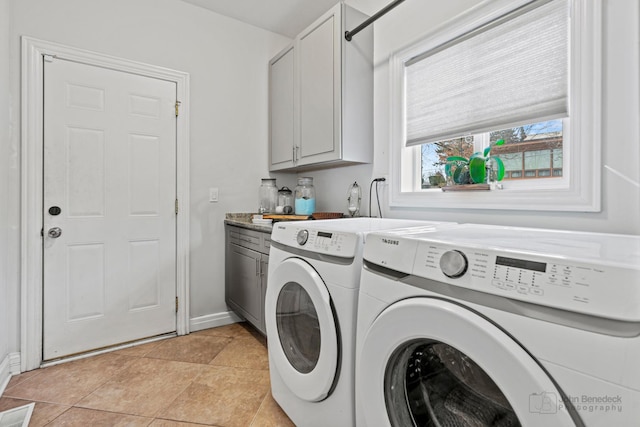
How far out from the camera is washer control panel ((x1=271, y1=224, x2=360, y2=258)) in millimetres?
1137

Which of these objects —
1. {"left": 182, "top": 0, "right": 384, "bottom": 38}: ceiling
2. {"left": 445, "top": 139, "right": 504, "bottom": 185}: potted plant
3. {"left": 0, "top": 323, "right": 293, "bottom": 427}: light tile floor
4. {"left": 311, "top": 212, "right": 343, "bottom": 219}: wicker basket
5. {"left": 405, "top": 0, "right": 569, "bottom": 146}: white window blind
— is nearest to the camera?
{"left": 405, "top": 0, "right": 569, "bottom": 146}: white window blind

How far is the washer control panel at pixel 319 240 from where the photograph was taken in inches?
44.8

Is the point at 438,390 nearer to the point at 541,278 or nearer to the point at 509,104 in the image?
the point at 541,278

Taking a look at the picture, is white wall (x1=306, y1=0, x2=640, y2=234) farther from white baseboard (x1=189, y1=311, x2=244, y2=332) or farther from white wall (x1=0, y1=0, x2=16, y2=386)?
white wall (x1=0, y1=0, x2=16, y2=386)

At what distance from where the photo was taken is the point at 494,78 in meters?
1.60

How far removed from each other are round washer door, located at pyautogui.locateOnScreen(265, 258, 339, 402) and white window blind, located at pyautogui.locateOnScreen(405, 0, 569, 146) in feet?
4.01

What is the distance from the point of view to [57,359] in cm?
207

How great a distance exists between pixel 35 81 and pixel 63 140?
378 mm

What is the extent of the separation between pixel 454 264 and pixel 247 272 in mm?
1827

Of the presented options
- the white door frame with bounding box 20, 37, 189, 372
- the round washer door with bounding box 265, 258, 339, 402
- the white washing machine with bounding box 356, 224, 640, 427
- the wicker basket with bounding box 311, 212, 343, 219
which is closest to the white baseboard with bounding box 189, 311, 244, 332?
the white door frame with bounding box 20, 37, 189, 372

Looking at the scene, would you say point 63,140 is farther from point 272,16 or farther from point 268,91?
point 272,16

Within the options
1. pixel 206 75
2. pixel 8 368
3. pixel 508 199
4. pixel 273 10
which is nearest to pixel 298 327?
pixel 508 199

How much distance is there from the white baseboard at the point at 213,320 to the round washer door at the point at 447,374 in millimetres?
1996

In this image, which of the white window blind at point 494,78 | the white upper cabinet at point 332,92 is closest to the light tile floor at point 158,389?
the white upper cabinet at point 332,92
